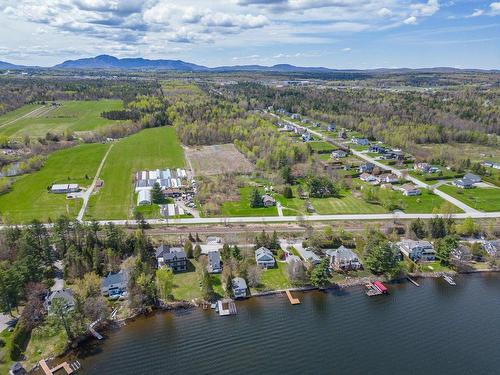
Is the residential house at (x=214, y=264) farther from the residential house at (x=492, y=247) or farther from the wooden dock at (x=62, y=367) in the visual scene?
the residential house at (x=492, y=247)

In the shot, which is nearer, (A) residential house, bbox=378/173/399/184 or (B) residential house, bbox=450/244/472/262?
(B) residential house, bbox=450/244/472/262

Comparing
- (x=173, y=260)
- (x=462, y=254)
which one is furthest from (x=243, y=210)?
(x=462, y=254)

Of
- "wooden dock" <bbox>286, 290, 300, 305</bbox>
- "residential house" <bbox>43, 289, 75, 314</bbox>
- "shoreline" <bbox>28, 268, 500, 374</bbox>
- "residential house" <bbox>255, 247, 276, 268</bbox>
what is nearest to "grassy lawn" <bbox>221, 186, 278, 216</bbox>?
"residential house" <bbox>255, 247, 276, 268</bbox>

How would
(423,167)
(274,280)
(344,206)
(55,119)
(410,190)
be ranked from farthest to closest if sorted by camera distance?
(55,119), (423,167), (410,190), (344,206), (274,280)

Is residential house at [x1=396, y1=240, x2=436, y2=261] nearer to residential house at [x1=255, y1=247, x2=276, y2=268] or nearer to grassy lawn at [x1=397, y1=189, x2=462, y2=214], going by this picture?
grassy lawn at [x1=397, y1=189, x2=462, y2=214]

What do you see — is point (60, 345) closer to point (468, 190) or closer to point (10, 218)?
point (10, 218)

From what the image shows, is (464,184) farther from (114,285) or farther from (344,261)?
(114,285)
